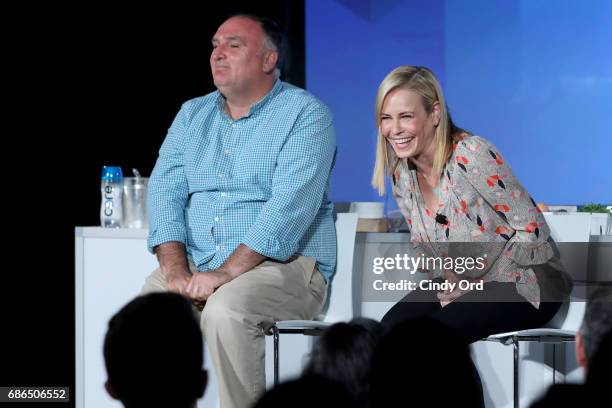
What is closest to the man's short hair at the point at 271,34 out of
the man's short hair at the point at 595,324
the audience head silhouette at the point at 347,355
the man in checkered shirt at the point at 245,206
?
the man in checkered shirt at the point at 245,206

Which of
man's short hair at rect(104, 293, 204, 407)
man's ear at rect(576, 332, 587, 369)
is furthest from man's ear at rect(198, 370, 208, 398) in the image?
man's ear at rect(576, 332, 587, 369)

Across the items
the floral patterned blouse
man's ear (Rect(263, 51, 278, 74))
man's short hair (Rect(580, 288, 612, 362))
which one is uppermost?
man's ear (Rect(263, 51, 278, 74))

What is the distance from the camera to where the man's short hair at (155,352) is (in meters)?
1.40

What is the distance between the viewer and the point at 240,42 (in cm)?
301

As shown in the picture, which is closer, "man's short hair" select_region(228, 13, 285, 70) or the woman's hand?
the woman's hand

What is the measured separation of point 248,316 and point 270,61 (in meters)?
0.85

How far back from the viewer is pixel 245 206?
2887 millimetres

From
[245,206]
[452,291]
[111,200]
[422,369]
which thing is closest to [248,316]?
[245,206]

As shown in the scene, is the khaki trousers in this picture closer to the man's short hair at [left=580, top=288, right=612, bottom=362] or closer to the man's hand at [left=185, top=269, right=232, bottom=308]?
the man's hand at [left=185, top=269, right=232, bottom=308]

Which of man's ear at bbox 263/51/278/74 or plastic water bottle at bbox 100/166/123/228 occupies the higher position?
man's ear at bbox 263/51/278/74

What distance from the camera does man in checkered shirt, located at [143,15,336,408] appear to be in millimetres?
2621

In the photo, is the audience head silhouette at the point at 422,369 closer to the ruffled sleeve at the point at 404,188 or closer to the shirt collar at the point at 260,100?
the ruffled sleeve at the point at 404,188

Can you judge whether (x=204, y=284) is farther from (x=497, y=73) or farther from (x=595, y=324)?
(x=497, y=73)

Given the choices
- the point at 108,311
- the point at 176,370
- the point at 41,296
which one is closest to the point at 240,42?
the point at 108,311
